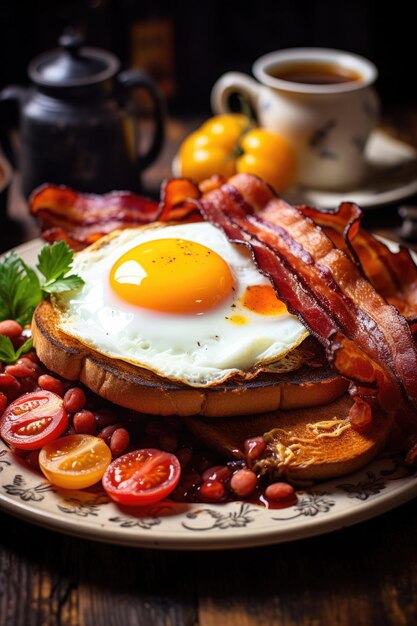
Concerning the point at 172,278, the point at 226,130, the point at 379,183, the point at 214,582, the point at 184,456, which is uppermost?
the point at 172,278

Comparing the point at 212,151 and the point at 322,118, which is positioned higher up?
the point at 322,118

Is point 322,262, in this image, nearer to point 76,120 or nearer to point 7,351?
point 7,351

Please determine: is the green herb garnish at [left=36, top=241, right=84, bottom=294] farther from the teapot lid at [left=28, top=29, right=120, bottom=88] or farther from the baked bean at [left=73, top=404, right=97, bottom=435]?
the teapot lid at [left=28, top=29, right=120, bottom=88]

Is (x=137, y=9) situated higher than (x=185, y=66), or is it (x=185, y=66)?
(x=137, y=9)

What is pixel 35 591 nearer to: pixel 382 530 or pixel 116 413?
pixel 116 413

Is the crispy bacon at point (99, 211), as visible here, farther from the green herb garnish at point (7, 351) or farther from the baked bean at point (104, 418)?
the baked bean at point (104, 418)

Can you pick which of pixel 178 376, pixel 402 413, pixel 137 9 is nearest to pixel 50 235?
pixel 178 376

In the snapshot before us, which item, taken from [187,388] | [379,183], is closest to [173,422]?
[187,388]
